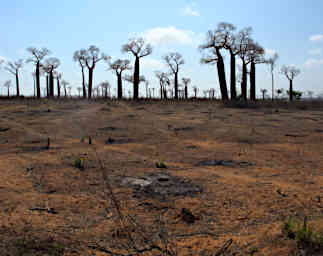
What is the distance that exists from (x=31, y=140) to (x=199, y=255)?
443 centimetres

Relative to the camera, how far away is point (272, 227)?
1948 mm

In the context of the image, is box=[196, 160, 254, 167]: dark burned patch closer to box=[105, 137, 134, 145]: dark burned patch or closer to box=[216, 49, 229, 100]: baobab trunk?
box=[105, 137, 134, 145]: dark burned patch

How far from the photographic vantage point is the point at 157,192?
8.67ft

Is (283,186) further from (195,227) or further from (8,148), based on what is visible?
(8,148)

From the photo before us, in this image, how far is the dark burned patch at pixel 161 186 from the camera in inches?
102

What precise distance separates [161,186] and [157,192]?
17 centimetres

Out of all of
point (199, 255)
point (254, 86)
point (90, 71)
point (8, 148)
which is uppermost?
point (90, 71)

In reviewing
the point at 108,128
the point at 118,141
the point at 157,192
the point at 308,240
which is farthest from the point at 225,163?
the point at 108,128

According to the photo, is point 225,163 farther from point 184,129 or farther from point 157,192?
point 184,129

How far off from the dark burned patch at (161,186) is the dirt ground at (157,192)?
0.02m

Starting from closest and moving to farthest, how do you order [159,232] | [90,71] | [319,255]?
1. [319,255]
2. [159,232]
3. [90,71]

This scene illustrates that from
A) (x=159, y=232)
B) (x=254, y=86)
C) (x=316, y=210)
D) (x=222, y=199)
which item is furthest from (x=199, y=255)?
(x=254, y=86)

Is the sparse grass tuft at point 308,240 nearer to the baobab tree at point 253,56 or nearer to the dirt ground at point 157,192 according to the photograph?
the dirt ground at point 157,192

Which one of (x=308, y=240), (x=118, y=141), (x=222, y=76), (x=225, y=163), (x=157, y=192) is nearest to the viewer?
(x=308, y=240)
